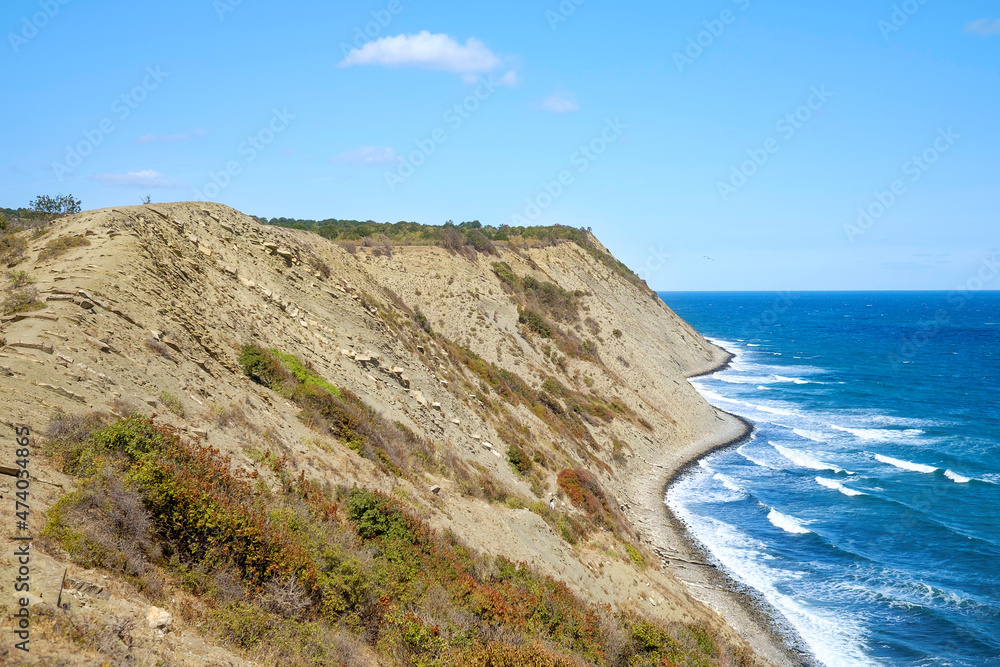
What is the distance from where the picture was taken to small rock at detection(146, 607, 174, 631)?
8.21m

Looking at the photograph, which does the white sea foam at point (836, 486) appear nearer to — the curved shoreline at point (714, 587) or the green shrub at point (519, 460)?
the curved shoreline at point (714, 587)

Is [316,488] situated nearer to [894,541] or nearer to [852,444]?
[894,541]

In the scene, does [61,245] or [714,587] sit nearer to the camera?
[61,245]

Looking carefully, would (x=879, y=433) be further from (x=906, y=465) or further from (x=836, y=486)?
(x=836, y=486)

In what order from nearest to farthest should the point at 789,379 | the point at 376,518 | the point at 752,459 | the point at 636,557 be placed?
the point at 376,518
the point at 636,557
the point at 752,459
the point at 789,379

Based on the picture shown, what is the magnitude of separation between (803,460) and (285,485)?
41260 mm

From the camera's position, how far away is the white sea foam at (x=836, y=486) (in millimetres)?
37750

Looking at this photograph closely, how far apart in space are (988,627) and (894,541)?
810cm

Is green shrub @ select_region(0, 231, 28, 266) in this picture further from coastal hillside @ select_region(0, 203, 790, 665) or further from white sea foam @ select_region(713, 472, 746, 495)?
white sea foam @ select_region(713, 472, 746, 495)

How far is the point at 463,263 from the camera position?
5547cm

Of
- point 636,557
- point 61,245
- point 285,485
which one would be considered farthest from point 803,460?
point 61,245

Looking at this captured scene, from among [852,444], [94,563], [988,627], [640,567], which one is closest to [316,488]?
[94,563]

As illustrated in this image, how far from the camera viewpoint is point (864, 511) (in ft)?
116

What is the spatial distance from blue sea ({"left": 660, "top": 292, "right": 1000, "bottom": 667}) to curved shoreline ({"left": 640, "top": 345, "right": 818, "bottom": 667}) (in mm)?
648
